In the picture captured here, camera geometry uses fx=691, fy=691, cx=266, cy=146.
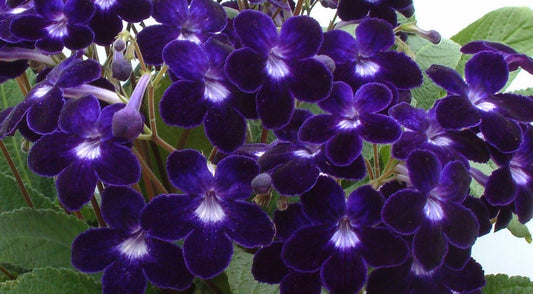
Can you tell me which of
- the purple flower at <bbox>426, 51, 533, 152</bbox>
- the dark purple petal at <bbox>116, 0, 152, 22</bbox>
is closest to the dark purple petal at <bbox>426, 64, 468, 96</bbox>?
the purple flower at <bbox>426, 51, 533, 152</bbox>

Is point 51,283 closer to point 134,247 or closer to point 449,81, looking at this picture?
point 134,247

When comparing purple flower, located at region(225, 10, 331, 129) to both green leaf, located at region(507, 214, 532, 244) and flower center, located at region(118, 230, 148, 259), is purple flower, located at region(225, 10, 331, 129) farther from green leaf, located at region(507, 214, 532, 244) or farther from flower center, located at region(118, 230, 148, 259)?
green leaf, located at region(507, 214, 532, 244)

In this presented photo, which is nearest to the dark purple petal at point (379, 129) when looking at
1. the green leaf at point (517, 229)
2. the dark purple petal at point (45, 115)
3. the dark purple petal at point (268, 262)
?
the dark purple petal at point (268, 262)

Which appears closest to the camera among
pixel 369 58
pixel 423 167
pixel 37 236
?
pixel 423 167

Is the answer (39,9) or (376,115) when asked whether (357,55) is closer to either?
(376,115)

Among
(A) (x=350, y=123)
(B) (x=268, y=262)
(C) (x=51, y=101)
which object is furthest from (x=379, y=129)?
(C) (x=51, y=101)

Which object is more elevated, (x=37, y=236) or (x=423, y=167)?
(x=423, y=167)
